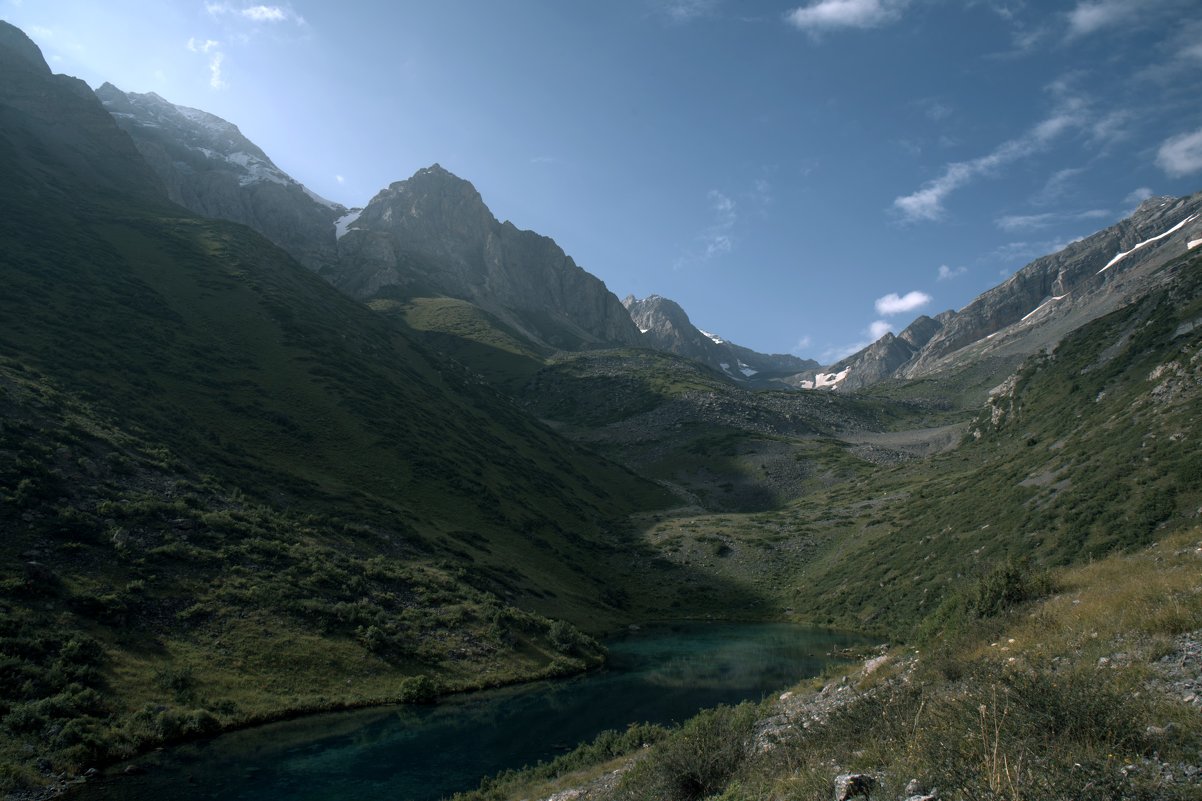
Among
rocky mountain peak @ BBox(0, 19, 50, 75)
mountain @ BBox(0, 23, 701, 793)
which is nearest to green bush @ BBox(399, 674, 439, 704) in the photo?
Result: mountain @ BBox(0, 23, 701, 793)

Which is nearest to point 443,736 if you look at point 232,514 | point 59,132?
point 232,514

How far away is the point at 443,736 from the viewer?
3128cm

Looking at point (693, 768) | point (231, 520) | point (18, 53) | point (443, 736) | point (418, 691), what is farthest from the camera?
point (18, 53)

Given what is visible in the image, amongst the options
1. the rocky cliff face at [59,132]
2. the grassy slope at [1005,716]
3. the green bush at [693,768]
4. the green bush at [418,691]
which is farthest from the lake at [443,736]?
the rocky cliff face at [59,132]

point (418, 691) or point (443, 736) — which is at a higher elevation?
point (443, 736)

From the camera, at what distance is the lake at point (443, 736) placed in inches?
949

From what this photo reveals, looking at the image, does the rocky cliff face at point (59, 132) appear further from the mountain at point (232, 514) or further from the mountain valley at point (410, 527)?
the mountain at point (232, 514)

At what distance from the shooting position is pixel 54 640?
28.2 meters

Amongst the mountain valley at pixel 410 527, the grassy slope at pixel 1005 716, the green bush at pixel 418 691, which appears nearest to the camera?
the grassy slope at pixel 1005 716

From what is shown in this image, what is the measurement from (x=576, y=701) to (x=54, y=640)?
1061 inches

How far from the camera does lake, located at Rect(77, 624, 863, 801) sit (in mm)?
24109

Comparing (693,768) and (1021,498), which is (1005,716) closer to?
(693,768)

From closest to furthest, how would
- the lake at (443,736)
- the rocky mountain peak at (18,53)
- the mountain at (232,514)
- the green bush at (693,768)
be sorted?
the green bush at (693,768)
the lake at (443,736)
the mountain at (232,514)
the rocky mountain peak at (18,53)

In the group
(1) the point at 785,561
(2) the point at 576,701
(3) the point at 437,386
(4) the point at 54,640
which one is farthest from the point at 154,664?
(3) the point at 437,386
